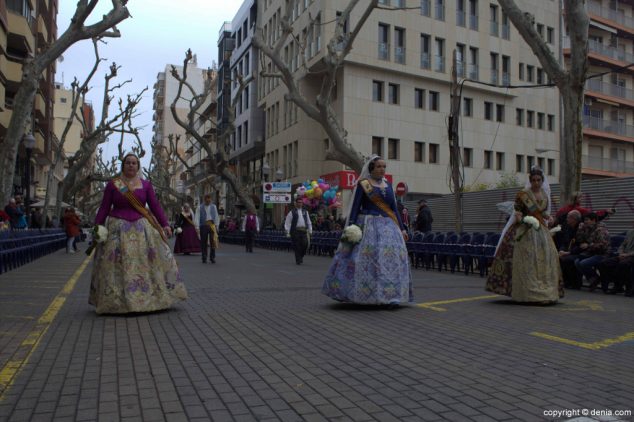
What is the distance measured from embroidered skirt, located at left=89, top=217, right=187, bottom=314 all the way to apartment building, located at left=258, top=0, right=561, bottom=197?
96.0ft

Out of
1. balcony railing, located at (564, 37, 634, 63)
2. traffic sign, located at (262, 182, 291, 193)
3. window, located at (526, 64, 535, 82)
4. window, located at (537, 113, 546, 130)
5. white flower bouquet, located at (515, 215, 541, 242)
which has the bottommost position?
white flower bouquet, located at (515, 215, 541, 242)

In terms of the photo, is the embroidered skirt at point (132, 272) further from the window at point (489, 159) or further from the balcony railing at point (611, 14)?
the balcony railing at point (611, 14)

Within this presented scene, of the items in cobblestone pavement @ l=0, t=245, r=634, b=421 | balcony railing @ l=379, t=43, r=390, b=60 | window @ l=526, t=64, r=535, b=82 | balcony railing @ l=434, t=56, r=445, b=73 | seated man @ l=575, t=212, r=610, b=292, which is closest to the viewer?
cobblestone pavement @ l=0, t=245, r=634, b=421

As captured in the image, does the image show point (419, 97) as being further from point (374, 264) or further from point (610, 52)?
point (374, 264)

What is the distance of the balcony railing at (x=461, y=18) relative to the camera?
40969mm

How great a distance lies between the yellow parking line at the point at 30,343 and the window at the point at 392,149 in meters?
29.9

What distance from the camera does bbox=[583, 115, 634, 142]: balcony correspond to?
49.2 metres

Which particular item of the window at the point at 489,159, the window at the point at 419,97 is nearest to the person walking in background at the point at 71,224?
the window at the point at 419,97

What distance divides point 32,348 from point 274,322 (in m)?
2.44

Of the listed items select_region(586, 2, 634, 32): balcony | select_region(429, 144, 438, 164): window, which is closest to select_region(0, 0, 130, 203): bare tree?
select_region(429, 144, 438, 164): window

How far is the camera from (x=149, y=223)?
301 inches

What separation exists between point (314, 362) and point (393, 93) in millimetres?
35053

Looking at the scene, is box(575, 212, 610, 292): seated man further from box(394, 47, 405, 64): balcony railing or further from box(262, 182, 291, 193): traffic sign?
box(394, 47, 405, 64): balcony railing

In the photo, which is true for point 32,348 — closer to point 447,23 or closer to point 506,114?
point 447,23
